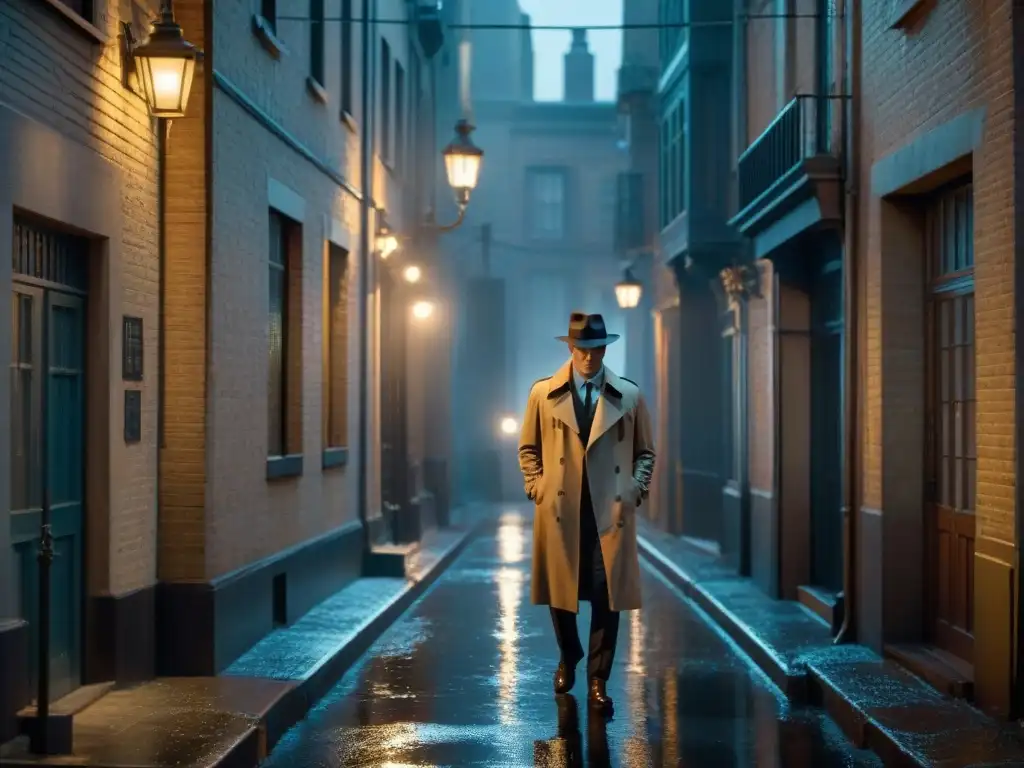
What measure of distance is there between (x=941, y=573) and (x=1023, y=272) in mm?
2983

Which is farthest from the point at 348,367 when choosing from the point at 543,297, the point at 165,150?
the point at 543,297

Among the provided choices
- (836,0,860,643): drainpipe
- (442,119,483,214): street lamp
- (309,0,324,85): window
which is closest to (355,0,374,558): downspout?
(442,119,483,214): street lamp

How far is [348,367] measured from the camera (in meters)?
15.5

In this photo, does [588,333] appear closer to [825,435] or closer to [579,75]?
[825,435]

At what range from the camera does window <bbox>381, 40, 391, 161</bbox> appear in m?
19.4

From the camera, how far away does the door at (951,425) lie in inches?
390

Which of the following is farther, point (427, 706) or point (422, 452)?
point (422, 452)

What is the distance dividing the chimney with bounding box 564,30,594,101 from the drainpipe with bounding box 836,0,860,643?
32.9 m

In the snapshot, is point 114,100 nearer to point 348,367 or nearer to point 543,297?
point 348,367

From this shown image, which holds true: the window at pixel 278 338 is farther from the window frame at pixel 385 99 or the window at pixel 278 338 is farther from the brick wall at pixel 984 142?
the window frame at pixel 385 99

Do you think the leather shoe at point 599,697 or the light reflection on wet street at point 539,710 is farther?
the leather shoe at point 599,697

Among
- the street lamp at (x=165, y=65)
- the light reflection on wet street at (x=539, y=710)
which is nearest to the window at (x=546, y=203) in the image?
the light reflection on wet street at (x=539, y=710)

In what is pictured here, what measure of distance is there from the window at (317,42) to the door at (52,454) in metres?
6.13

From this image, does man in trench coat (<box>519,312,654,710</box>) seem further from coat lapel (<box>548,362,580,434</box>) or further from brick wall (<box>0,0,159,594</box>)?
brick wall (<box>0,0,159,594</box>)
